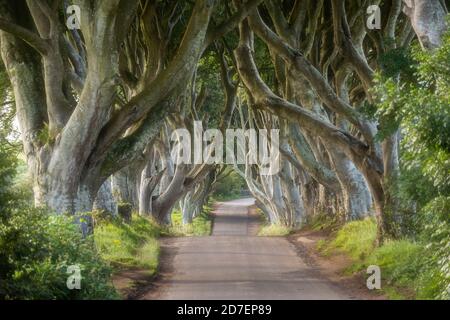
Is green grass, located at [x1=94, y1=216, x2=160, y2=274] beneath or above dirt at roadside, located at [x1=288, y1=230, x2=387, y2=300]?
above

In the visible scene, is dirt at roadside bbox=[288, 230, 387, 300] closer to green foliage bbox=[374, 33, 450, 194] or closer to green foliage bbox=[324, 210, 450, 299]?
green foliage bbox=[324, 210, 450, 299]

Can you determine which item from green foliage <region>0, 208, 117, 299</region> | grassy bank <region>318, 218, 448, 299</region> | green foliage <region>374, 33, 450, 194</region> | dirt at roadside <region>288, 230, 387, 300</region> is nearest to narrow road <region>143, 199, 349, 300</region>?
dirt at roadside <region>288, 230, 387, 300</region>

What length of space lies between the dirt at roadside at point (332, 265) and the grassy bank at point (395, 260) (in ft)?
0.77

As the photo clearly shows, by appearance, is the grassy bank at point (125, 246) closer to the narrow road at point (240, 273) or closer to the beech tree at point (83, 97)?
the narrow road at point (240, 273)

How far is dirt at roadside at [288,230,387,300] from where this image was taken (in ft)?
38.6

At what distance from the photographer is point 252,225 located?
46844mm

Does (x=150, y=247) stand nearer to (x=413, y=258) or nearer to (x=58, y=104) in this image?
(x=58, y=104)

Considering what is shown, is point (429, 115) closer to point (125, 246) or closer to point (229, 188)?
point (125, 246)

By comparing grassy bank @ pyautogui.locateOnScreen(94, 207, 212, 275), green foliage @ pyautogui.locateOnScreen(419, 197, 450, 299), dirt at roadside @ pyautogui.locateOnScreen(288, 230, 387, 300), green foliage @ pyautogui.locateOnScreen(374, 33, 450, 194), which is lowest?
dirt at roadside @ pyautogui.locateOnScreen(288, 230, 387, 300)

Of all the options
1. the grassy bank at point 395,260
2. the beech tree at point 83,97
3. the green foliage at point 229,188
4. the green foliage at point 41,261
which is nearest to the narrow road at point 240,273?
the grassy bank at point 395,260

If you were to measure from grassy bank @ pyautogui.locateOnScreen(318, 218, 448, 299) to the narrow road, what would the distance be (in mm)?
961

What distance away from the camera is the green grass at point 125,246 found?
14836mm

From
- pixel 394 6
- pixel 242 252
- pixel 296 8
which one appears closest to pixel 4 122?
pixel 242 252

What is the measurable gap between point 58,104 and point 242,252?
25.9ft
